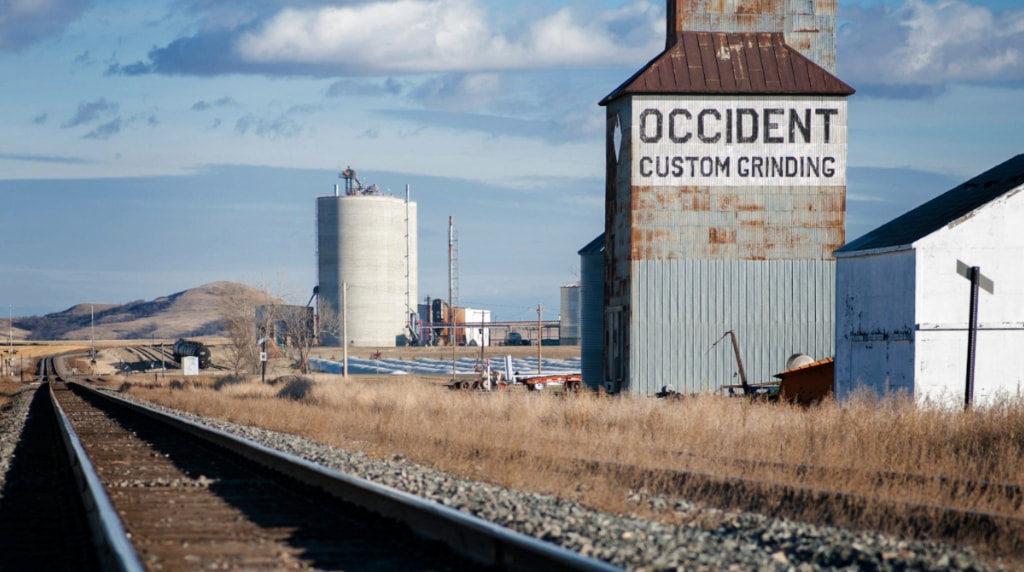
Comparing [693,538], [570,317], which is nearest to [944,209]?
[693,538]

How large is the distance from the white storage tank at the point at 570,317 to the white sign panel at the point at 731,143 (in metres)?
82.4

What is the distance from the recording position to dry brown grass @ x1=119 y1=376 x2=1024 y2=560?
11656mm

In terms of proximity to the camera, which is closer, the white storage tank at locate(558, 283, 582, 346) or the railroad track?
the railroad track

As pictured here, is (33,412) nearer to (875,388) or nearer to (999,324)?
(875,388)

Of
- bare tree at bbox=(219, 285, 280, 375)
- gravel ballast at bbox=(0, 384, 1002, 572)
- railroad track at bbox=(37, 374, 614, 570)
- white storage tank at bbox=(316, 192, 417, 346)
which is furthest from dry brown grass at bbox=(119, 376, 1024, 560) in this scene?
white storage tank at bbox=(316, 192, 417, 346)

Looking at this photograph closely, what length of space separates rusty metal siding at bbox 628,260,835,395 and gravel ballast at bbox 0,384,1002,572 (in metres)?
18.8

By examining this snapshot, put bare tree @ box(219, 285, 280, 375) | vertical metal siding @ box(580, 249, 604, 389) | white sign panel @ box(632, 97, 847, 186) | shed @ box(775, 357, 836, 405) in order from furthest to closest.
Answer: bare tree @ box(219, 285, 280, 375), vertical metal siding @ box(580, 249, 604, 389), white sign panel @ box(632, 97, 847, 186), shed @ box(775, 357, 836, 405)

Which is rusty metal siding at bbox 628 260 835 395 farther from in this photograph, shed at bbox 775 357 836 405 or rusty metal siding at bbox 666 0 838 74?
rusty metal siding at bbox 666 0 838 74

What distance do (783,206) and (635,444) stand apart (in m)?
15.6

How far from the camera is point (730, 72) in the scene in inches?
1191

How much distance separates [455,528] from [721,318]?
2357 cm

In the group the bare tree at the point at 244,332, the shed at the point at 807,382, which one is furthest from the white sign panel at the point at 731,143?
the bare tree at the point at 244,332

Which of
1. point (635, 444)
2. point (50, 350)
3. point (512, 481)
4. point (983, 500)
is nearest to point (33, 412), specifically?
point (635, 444)

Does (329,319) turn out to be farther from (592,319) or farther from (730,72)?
(730,72)
